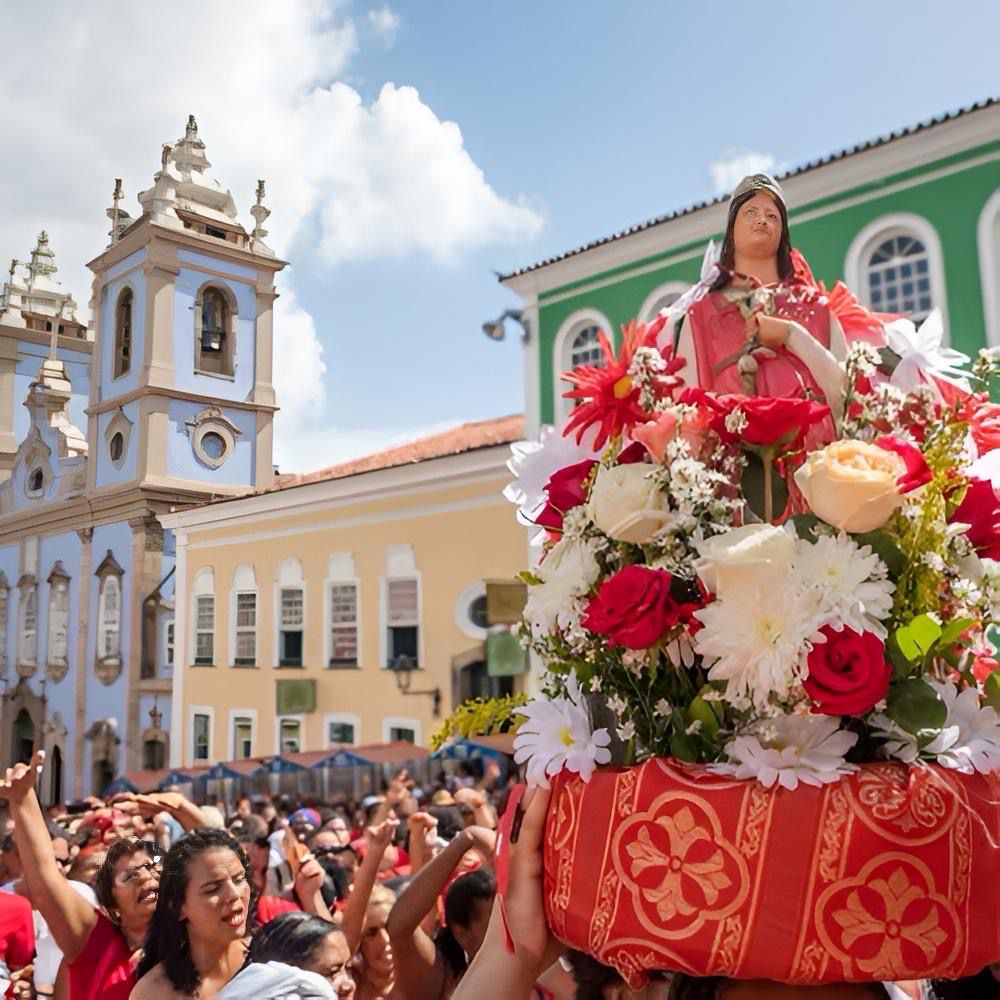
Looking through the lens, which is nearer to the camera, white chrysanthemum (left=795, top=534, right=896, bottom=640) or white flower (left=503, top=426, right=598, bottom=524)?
white chrysanthemum (left=795, top=534, right=896, bottom=640)

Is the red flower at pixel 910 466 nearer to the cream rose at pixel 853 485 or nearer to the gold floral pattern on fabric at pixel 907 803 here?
the cream rose at pixel 853 485

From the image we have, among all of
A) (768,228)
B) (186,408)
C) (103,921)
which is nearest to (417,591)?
(186,408)

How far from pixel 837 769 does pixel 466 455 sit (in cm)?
1477

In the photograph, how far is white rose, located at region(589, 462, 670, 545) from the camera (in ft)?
5.57

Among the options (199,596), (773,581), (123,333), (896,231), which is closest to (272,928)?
(773,581)

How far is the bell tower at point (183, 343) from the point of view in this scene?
2523 cm

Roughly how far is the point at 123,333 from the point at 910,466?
2773cm

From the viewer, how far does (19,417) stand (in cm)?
3544

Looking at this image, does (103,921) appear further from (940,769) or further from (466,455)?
(466,455)

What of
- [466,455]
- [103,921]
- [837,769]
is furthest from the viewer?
[466,455]

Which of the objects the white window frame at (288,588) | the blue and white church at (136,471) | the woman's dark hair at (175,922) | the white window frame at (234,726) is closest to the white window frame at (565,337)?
the white window frame at (288,588)

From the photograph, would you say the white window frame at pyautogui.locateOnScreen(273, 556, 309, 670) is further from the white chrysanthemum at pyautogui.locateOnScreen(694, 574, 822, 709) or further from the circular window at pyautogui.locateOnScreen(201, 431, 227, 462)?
the white chrysanthemum at pyautogui.locateOnScreen(694, 574, 822, 709)

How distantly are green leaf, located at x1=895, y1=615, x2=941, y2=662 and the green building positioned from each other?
10.3 m

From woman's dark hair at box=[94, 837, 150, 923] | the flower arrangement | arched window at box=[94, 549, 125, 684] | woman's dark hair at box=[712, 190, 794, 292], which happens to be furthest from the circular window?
the flower arrangement
